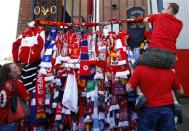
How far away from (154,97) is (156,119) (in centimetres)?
26

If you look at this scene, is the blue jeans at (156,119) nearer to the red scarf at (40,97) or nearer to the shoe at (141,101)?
the shoe at (141,101)

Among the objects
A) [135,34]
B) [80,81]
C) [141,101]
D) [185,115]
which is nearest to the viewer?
[141,101]

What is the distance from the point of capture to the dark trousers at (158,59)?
3.76 m

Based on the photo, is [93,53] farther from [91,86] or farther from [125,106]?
[125,106]

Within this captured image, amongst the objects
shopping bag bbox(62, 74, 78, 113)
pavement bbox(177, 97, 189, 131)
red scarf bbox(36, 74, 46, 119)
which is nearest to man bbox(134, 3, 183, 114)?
shopping bag bbox(62, 74, 78, 113)

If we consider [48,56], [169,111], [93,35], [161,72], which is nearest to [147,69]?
[161,72]

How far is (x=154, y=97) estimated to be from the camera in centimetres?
374

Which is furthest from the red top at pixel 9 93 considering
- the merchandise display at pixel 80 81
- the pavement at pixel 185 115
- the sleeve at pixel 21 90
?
the pavement at pixel 185 115

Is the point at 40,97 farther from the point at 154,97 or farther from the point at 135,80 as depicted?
the point at 154,97

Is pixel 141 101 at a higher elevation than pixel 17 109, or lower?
higher

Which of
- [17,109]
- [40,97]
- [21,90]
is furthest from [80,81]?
[17,109]

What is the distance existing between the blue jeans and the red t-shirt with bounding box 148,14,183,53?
0.77 meters

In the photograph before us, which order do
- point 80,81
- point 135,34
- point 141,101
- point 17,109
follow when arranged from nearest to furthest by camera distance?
point 141,101, point 17,109, point 80,81, point 135,34

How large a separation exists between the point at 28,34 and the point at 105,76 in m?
1.34
